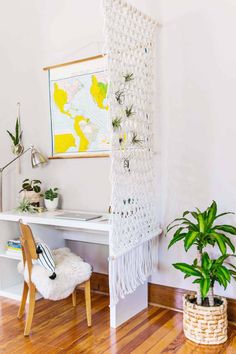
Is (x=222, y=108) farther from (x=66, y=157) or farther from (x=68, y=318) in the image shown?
(x=68, y=318)

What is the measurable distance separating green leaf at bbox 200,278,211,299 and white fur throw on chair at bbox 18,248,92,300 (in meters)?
0.77

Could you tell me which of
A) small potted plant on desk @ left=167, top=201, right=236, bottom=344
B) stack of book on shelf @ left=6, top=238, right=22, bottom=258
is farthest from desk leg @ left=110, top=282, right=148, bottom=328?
stack of book on shelf @ left=6, top=238, right=22, bottom=258

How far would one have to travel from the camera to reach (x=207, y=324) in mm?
2266

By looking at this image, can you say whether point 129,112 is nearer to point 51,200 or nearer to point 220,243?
point 220,243

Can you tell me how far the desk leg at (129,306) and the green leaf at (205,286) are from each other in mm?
625

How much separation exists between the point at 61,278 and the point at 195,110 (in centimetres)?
147

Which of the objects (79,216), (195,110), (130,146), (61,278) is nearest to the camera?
(61,278)

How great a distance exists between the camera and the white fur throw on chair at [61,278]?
237 centimetres

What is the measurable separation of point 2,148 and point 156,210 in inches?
68.4

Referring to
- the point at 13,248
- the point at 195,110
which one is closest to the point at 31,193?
the point at 13,248

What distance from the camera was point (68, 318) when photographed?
269cm

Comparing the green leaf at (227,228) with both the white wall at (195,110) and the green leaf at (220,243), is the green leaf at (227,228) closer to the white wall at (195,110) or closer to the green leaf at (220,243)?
the green leaf at (220,243)

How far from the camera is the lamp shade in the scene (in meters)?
3.32

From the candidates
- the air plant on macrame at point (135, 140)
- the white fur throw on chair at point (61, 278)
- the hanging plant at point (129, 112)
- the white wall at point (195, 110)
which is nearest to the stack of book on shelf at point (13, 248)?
the white fur throw on chair at point (61, 278)
